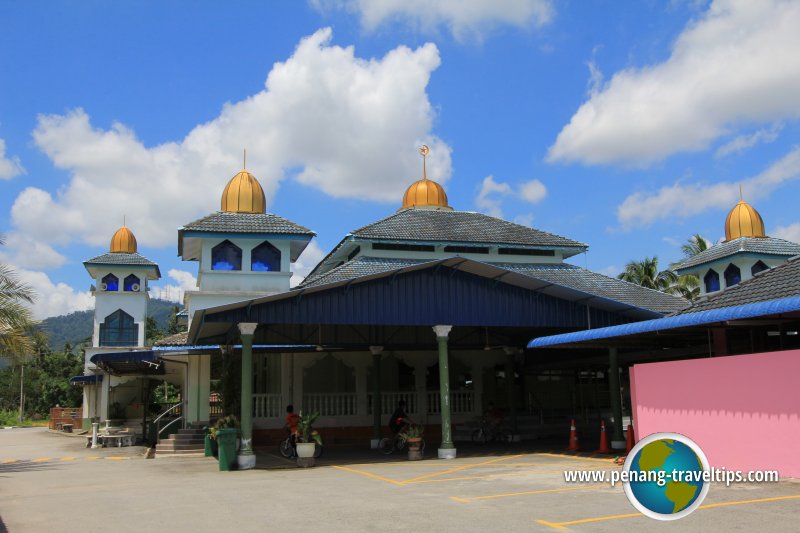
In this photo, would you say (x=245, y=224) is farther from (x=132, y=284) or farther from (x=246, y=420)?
(x=132, y=284)

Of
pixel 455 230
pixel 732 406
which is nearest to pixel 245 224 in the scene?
pixel 455 230

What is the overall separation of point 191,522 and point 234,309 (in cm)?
810

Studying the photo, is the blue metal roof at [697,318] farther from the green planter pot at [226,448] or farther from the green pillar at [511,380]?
the green planter pot at [226,448]

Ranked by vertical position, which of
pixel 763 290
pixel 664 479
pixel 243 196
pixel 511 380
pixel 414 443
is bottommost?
pixel 414 443

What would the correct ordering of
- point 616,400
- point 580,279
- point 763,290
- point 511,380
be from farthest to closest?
point 580,279 → point 511,380 → point 616,400 → point 763,290

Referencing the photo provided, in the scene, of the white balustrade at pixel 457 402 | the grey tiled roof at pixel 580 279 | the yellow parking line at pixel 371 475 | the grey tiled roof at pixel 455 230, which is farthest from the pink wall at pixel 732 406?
the grey tiled roof at pixel 455 230

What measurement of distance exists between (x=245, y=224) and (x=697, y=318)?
20.1 metres

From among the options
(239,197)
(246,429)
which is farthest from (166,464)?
(239,197)

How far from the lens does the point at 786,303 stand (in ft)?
38.5

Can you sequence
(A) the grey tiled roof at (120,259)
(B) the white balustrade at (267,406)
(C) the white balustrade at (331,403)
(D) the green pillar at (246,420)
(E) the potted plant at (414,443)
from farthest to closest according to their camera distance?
(A) the grey tiled roof at (120,259), (C) the white balustrade at (331,403), (B) the white balustrade at (267,406), (E) the potted plant at (414,443), (D) the green pillar at (246,420)

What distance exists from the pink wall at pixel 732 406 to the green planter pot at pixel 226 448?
929cm

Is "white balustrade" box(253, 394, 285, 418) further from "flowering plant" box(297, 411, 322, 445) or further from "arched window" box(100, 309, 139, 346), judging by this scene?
"arched window" box(100, 309, 139, 346)

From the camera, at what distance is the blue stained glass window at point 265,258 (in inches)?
1178

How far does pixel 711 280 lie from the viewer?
138ft
